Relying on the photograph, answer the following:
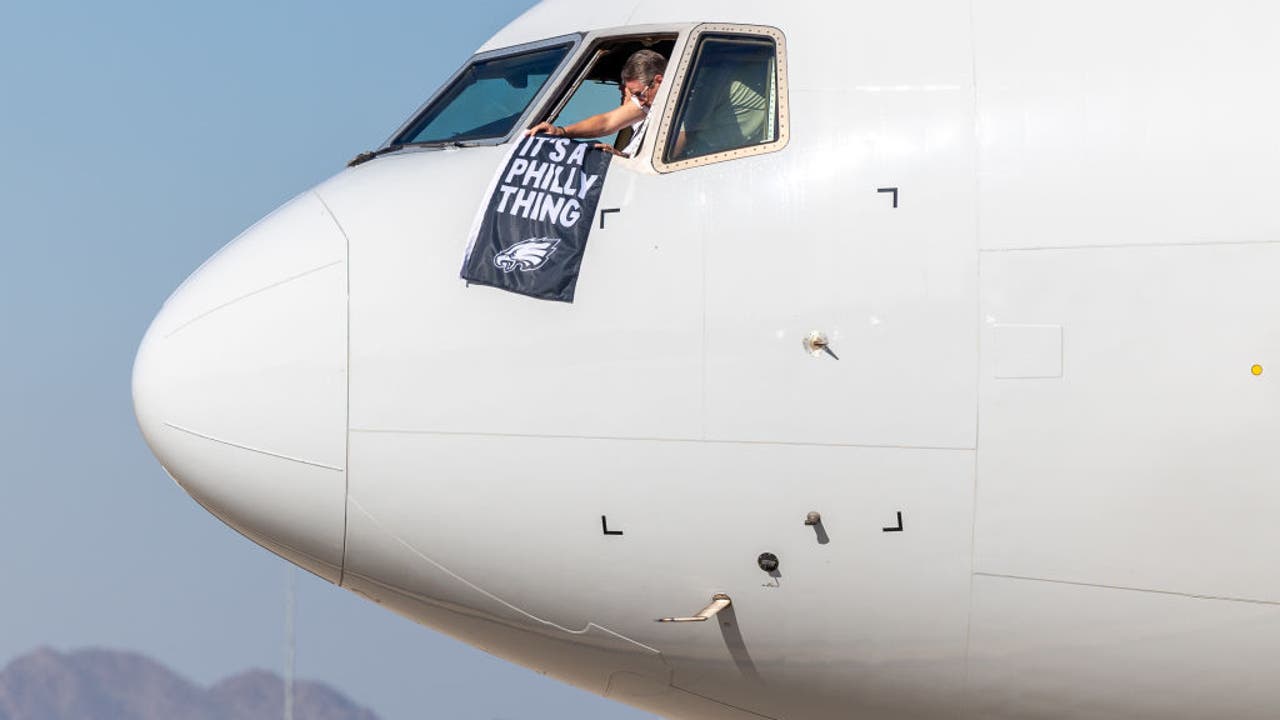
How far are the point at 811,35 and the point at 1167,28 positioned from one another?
74.0 inches

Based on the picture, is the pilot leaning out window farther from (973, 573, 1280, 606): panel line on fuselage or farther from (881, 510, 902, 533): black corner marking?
(973, 573, 1280, 606): panel line on fuselage

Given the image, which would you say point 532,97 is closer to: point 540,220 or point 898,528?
point 540,220

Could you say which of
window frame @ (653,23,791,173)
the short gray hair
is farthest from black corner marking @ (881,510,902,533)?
the short gray hair

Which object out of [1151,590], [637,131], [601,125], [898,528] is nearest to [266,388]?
[601,125]

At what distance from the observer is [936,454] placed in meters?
8.78

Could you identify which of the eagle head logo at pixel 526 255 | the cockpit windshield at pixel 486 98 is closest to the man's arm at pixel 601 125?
the cockpit windshield at pixel 486 98

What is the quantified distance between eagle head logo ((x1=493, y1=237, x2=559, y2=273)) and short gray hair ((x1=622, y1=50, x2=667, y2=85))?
1.27m

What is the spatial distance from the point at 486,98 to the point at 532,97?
448 mm

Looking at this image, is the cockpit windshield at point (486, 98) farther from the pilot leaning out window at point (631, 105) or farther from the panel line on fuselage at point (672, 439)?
the panel line on fuselage at point (672, 439)

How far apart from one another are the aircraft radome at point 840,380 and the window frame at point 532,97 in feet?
0.57

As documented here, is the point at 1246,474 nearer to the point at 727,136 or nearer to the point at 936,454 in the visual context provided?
the point at 936,454

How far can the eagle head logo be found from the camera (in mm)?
9320

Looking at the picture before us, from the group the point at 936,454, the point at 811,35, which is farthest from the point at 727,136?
the point at 936,454

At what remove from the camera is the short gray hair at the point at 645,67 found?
1002cm
